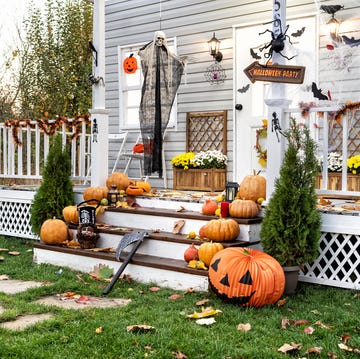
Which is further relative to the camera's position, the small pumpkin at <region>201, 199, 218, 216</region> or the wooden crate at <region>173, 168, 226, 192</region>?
the wooden crate at <region>173, 168, 226, 192</region>

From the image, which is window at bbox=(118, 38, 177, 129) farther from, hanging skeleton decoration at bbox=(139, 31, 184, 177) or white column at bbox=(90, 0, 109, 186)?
white column at bbox=(90, 0, 109, 186)

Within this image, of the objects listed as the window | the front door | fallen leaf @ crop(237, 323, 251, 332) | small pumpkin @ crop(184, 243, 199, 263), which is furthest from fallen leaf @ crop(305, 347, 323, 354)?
the window

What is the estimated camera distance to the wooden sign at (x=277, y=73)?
13.8ft

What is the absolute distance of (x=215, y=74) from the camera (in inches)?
298

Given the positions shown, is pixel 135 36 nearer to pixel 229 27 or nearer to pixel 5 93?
pixel 229 27

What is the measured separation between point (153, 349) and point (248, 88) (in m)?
5.17

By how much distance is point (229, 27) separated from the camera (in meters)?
7.43

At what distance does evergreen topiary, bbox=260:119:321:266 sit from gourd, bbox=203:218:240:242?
1.08ft

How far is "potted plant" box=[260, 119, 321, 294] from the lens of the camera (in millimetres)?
3900

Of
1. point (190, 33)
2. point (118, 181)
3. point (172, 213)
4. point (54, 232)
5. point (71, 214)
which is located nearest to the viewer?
point (172, 213)

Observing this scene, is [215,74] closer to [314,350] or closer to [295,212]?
[295,212]

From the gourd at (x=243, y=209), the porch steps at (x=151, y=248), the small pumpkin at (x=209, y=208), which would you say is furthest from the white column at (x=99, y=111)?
the gourd at (x=243, y=209)

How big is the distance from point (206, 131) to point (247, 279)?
4388 millimetres

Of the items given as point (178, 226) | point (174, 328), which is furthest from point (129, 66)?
point (174, 328)
